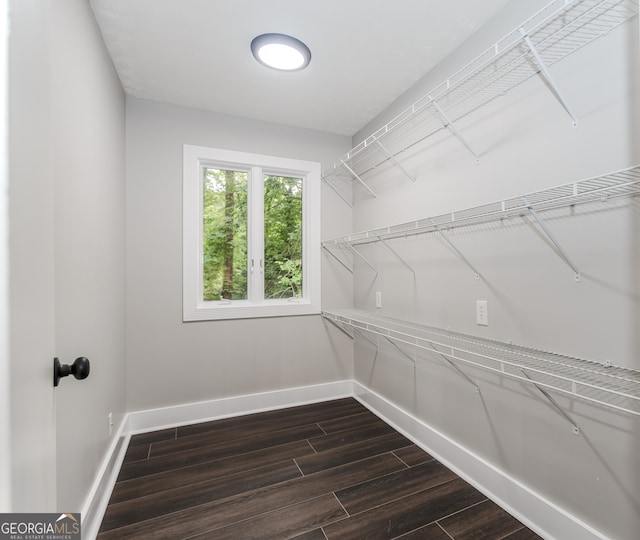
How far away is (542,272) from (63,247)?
1.87m

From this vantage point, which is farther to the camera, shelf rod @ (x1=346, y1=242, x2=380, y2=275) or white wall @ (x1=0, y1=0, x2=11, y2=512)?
shelf rod @ (x1=346, y1=242, x2=380, y2=275)

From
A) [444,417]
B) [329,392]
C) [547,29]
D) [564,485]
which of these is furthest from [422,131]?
→ [329,392]

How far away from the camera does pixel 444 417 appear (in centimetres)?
192

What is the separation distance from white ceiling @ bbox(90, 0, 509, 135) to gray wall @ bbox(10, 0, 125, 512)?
0.72ft

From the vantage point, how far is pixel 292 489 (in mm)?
1665

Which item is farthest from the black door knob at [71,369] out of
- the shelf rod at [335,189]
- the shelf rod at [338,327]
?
the shelf rod at [335,189]

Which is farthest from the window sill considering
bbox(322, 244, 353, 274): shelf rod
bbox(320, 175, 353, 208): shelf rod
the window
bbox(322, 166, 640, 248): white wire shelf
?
bbox(322, 166, 640, 248): white wire shelf

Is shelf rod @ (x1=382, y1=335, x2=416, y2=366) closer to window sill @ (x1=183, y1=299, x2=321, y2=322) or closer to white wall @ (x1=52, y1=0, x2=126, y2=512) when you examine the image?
window sill @ (x1=183, y1=299, x2=321, y2=322)

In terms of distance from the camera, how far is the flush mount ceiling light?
1.70 metres

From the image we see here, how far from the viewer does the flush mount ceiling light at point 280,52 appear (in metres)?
1.70

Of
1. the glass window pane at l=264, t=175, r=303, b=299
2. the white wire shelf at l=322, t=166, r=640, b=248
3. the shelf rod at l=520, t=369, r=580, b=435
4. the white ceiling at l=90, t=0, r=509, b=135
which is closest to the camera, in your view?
the white wire shelf at l=322, t=166, r=640, b=248

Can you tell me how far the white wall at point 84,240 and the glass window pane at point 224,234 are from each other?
65 centimetres

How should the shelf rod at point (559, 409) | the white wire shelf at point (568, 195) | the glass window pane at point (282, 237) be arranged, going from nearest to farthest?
1. the white wire shelf at point (568, 195)
2. the shelf rod at point (559, 409)
3. the glass window pane at point (282, 237)

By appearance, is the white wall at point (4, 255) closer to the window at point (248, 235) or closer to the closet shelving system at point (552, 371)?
the closet shelving system at point (552, 371)
